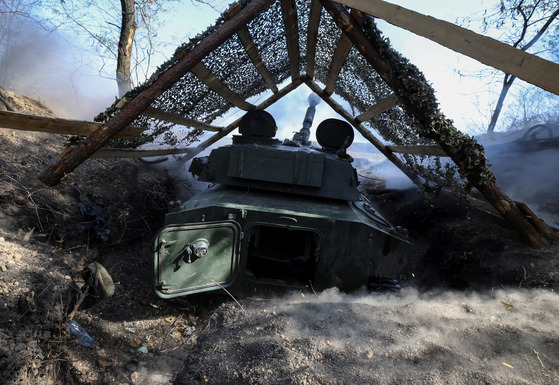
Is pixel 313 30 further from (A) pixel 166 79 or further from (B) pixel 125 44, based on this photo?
(B) pixel 125 44

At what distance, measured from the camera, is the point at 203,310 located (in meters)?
5.08

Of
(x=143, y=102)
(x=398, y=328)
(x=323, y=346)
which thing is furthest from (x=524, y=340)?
(x=143, y=102)

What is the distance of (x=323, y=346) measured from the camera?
3127 mm

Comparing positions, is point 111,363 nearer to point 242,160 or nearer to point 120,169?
point 242,160

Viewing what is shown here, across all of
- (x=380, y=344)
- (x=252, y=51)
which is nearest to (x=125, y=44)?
(x=252, y=51)

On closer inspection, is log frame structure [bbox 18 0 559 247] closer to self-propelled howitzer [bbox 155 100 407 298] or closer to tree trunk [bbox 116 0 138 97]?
self-propelled howitzer [bbox 155 100 407 298]

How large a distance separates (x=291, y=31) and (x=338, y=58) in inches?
39.2

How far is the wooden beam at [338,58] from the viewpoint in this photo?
20.1 ft

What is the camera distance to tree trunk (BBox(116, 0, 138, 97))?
383 inches

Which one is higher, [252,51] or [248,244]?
[252,51]

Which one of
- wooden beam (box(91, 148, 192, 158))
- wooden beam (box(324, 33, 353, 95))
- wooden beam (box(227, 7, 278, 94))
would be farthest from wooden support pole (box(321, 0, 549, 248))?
wooden beam (box(91, 148, 192, 158))

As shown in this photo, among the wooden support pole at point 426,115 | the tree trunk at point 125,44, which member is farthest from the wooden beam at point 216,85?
the tree trunk at point 125,44

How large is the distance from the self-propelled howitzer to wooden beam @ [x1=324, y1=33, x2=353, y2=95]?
1.89m

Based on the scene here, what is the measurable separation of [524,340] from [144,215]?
20.4ft
